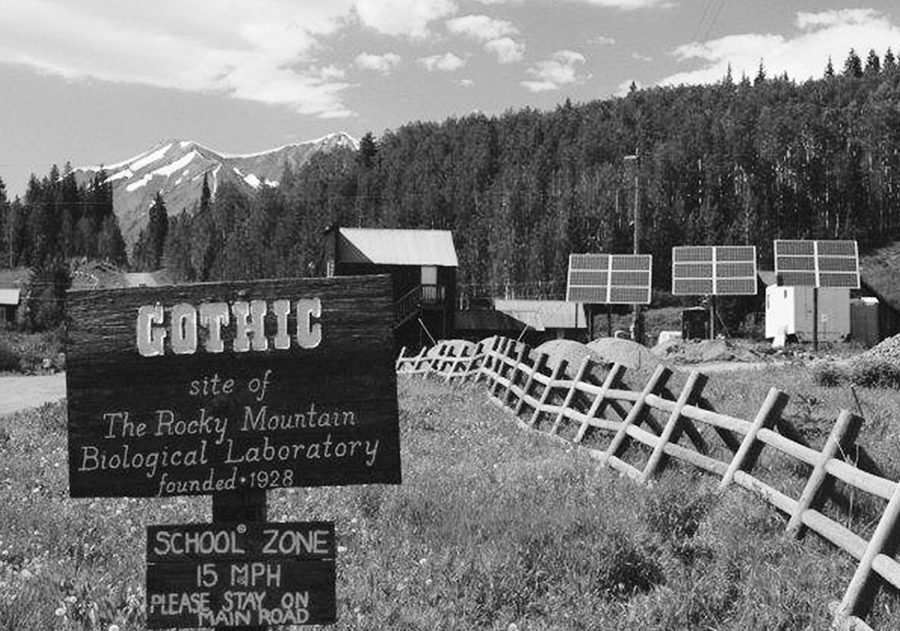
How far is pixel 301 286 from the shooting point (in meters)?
3.89

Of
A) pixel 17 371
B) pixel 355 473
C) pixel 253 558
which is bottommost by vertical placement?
pixel 17 371

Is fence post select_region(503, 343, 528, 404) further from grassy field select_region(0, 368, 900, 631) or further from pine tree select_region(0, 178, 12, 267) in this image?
pine tree select_region(0, 178, 12, 267)

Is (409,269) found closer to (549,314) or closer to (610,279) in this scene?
(610,279)

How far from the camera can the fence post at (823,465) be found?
19.4 feet

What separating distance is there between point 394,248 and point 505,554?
45341 millimetres

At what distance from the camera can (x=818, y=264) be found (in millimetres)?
46125

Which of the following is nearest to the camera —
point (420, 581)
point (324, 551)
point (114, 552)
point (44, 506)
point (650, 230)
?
point (324, 551)

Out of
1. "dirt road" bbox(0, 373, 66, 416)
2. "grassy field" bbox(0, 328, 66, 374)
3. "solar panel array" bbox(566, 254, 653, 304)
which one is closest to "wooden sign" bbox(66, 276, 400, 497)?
"dirt road" bbox(0, 373, 66, 416)

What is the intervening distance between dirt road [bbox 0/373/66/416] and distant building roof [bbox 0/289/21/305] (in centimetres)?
5239

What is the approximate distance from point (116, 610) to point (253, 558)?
5.74 ft

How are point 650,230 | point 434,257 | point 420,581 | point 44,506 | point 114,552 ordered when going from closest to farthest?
1. point 420,581
2. point 114,552
3. point 44,506
4. point 434,257
5. point 650,230

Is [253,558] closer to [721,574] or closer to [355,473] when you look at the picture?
[355,473]

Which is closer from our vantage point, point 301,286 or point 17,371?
point 301,286

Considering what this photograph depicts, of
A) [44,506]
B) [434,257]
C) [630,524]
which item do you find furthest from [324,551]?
[434,257]
